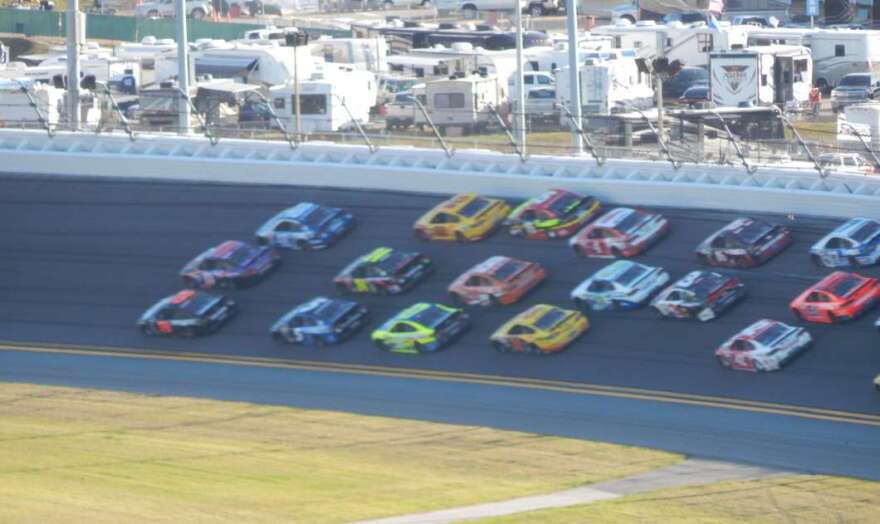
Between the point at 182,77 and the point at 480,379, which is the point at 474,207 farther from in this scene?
the point at 182,77

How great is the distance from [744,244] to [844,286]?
2505 millimetres

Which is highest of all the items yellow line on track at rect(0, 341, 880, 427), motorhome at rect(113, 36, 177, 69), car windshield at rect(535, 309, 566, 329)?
motorhome at rect(113, 36, 177, 69)

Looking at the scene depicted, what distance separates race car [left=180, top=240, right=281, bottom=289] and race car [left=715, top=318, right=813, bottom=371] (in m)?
9.72

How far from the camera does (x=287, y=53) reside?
54500 millimetres

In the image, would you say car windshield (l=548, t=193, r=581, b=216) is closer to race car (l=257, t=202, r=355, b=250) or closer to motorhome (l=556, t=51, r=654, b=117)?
race car (l=257, t=202, r=355, b=250)

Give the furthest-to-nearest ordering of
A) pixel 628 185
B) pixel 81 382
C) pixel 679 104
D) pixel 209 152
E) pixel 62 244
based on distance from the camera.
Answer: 1. pixel 679 104
2. pixel 209 152
3. pixel 62 244
4. pixel 628 185
5. pixel 81 382

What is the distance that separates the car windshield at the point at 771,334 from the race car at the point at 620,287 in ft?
9.60

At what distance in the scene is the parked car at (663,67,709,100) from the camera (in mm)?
52156

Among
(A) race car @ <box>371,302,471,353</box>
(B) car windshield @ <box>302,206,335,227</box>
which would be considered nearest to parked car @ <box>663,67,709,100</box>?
(B) car windshield @ <box>302,206,335,227</box>

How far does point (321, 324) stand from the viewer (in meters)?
29.9

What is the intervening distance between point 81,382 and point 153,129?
10.9 meters

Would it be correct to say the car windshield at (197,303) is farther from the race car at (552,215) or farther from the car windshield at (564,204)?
the car windshield at (564,204)

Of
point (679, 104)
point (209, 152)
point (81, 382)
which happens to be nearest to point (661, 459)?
point (81, 382)

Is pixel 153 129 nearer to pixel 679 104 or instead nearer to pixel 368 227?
pixel 368 227
